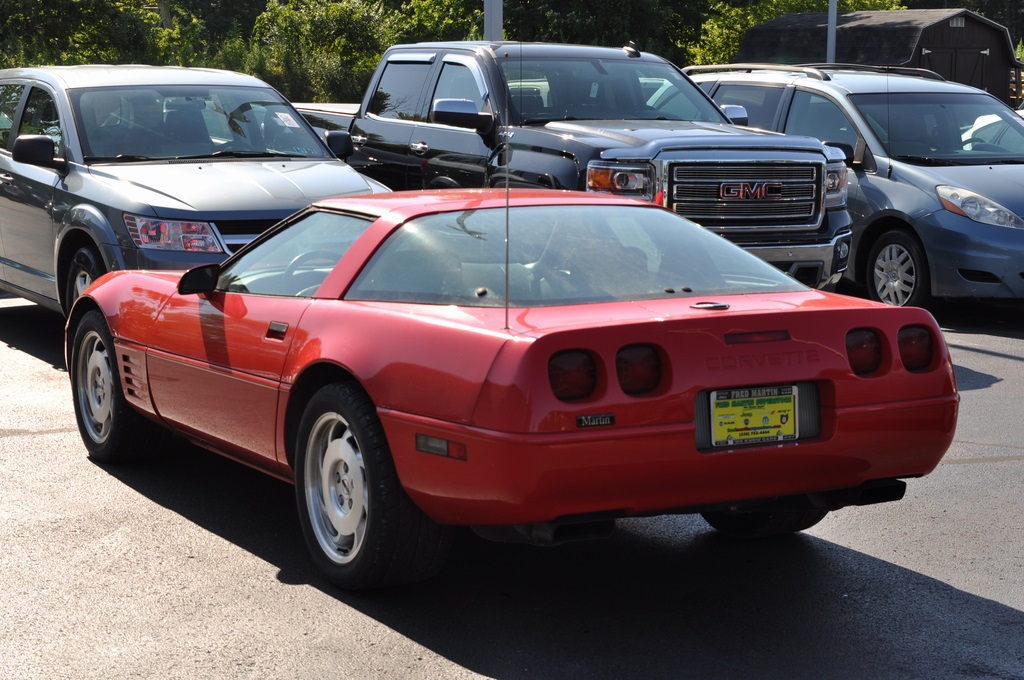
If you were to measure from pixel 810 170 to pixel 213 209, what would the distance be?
393 centimetres

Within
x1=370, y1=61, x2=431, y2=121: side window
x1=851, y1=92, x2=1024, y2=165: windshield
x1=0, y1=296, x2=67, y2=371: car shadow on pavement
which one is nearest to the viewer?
x1=0, y1=296, x2=67, y2=371: car shadow on pavement

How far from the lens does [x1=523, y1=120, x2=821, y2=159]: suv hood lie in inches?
365

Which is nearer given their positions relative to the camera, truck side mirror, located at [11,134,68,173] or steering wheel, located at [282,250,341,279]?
steering wheel, located at [282,250,341,279]

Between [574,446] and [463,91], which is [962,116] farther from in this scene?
[574,446]

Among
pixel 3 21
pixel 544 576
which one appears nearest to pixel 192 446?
pixel 544 576

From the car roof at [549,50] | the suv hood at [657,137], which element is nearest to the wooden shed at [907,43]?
the car roof at [549,50]

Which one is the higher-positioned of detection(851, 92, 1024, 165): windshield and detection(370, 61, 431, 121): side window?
detection(370, 61, 431, 121): side window

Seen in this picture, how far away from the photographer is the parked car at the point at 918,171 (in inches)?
431

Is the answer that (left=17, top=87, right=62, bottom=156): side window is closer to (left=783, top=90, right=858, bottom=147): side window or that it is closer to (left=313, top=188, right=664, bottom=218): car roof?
(left=313, top=188, right=664, bottom=218): car roof

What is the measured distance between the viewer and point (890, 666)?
431 cm

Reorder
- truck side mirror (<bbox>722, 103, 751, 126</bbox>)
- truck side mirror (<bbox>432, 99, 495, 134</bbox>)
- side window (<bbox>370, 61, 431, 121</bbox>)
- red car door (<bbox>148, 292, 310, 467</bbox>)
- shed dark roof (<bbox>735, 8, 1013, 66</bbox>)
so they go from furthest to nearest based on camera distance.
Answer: shed dark roof (<bbox>735, 8, 1013, 66</bbox>)
side window (<bbox>370, 61, 431, 121</bbox>)
truck side mirror (<bbox>722, 103, 751, 126</bbox>)
truck side mirror (<bbox>432, 99, 495, 134</bbox>)
red car door (<bbox>148, 292, 310, 467</bbox>)

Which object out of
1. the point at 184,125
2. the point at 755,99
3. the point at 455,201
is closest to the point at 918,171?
the point at 755,99

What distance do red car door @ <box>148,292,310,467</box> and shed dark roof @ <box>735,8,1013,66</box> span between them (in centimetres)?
4046

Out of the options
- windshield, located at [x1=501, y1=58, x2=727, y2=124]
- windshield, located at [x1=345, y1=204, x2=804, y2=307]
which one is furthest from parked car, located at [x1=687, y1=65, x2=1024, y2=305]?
windshield, located at [x1=345, y1=204, x2=804, y2=307]
